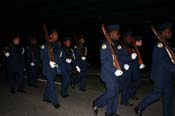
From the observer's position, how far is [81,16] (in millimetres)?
34844

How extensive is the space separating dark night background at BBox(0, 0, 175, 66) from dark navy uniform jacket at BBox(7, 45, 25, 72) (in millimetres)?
13697

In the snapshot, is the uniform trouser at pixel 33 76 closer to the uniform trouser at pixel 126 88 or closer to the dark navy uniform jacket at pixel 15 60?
the dark navy uniform jacket at pixel 15 60

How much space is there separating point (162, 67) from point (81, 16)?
28.3 metres

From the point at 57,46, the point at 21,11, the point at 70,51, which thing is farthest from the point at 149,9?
the point at 57,46

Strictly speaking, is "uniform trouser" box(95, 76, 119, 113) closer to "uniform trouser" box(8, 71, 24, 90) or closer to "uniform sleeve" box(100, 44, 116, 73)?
"uniform sleeve" box(100, 44, 116, 73)

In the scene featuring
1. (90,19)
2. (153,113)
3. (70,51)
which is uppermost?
(90,19)

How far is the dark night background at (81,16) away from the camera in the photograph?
88.7 ft

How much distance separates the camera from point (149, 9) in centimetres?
2984

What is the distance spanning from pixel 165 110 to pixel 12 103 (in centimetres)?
406

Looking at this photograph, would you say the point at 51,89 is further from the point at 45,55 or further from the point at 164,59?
the point at 164,59

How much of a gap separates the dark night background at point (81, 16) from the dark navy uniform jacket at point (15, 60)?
13.7 meters

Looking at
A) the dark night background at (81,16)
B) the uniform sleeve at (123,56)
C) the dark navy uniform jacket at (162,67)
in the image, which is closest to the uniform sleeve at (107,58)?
the dark navy uniform jacket at (162,67)

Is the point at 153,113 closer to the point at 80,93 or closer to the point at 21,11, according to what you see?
the point at 80,93

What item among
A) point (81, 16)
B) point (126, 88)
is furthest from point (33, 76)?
point (81, 16)
